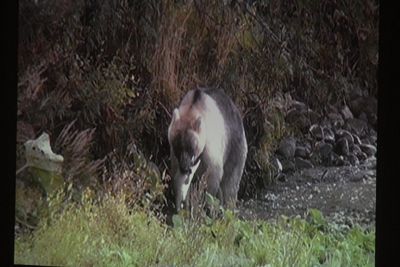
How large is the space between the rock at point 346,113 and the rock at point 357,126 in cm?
2

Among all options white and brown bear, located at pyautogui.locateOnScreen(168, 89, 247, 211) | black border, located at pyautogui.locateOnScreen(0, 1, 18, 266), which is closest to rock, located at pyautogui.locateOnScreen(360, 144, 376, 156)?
white and brown bear, located at pyautogui.locateOnScreen(168, 89, 247, 211)

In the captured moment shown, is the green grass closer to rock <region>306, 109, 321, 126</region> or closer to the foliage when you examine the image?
the foliage

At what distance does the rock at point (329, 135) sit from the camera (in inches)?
135

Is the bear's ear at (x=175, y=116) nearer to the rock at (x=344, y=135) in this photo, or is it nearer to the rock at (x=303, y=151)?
the rock at (x=303, y=151)

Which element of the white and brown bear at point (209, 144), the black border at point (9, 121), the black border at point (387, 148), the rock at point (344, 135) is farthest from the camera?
the black border at point (9, 121)

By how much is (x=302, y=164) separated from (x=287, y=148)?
95 mm

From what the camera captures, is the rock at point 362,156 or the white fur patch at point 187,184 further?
the white fur patch at point 187,184

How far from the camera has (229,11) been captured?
3.53 metres


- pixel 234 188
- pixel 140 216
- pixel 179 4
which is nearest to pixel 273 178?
pixel 234 188

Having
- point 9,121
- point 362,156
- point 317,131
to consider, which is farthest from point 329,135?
point 9,121

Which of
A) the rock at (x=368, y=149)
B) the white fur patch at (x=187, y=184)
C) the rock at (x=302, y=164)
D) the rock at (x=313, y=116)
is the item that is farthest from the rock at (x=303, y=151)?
the white fur patch at (x=187, y=184)

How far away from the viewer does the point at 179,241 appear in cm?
353

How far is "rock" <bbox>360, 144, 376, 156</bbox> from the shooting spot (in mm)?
3346

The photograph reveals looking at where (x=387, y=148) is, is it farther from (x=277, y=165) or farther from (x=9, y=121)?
(x=9, y=121)
